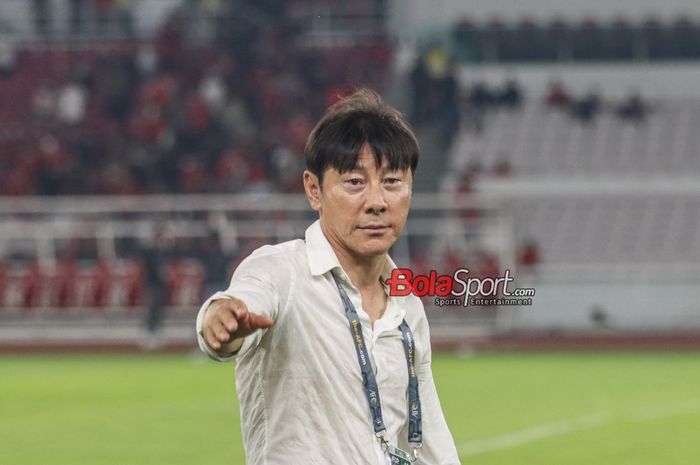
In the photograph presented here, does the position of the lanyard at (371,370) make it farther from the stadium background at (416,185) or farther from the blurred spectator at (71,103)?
the blurred spectator at (71,103)

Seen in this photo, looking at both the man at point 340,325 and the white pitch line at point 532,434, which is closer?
the man at point 340,325

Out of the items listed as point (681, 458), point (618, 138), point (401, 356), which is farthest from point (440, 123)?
point (401, 356)

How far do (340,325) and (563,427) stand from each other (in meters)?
9.61

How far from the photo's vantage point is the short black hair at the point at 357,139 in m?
4.27

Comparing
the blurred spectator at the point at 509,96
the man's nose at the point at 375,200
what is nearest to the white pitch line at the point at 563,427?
the man's nose at the point at 375,200

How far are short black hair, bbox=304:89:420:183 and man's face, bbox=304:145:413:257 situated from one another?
0.06 feet

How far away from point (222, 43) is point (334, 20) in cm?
266

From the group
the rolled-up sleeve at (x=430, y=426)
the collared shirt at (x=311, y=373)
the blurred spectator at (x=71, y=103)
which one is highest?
the collared shirt at (x=311, y=373)

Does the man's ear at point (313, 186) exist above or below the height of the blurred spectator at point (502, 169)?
above

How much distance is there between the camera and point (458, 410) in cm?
1490

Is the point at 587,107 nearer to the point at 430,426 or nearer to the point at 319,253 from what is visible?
the point at 430,426

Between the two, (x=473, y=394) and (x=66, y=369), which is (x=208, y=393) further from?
(x=66, y=369)

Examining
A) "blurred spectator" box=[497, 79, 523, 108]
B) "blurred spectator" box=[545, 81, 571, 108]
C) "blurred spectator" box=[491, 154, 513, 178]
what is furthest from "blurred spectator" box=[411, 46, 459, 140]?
"blurred spectator" box=[545, 81, 571, 108]

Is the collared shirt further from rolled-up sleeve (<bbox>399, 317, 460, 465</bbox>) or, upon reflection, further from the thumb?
the thumb
